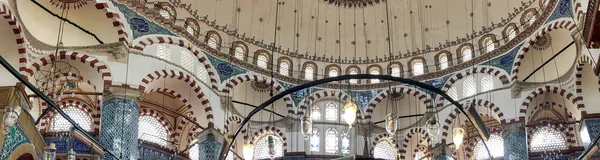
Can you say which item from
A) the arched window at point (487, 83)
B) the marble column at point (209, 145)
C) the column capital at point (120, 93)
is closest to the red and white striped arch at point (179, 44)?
the column capital at point (120, 93)

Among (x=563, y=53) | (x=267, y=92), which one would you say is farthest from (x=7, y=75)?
(x=563, y=53)

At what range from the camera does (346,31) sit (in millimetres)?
20422

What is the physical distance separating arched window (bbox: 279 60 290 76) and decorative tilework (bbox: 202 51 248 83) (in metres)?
1.81

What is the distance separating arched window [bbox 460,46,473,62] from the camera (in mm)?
18609

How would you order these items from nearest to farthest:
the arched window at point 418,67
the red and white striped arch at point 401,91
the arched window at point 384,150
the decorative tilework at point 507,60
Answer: the decorative tilework at point 507,60, the red and white striped arch at point 401,91, the arched window at point 418,67, the arched window at point 384,150

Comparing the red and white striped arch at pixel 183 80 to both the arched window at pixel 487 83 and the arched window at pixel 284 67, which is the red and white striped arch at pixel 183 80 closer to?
the arched window at pixel 284 67

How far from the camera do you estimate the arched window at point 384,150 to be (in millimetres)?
20300

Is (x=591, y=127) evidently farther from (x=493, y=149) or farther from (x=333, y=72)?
(x=333, y=72)

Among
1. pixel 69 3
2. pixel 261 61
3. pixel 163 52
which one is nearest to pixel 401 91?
pixel 261 61

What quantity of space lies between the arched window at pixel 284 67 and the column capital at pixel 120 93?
18.7 ft

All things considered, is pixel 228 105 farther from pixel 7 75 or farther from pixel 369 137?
pixel 7 75

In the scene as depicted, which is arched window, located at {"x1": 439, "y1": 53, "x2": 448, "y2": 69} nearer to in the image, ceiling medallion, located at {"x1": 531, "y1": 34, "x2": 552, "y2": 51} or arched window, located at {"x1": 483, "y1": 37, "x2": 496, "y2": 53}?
arched window, located at {"x1": 483, "y1": 37, "x2": 496, "y2": 53}

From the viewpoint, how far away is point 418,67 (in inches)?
782

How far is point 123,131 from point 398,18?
9.28 metres
